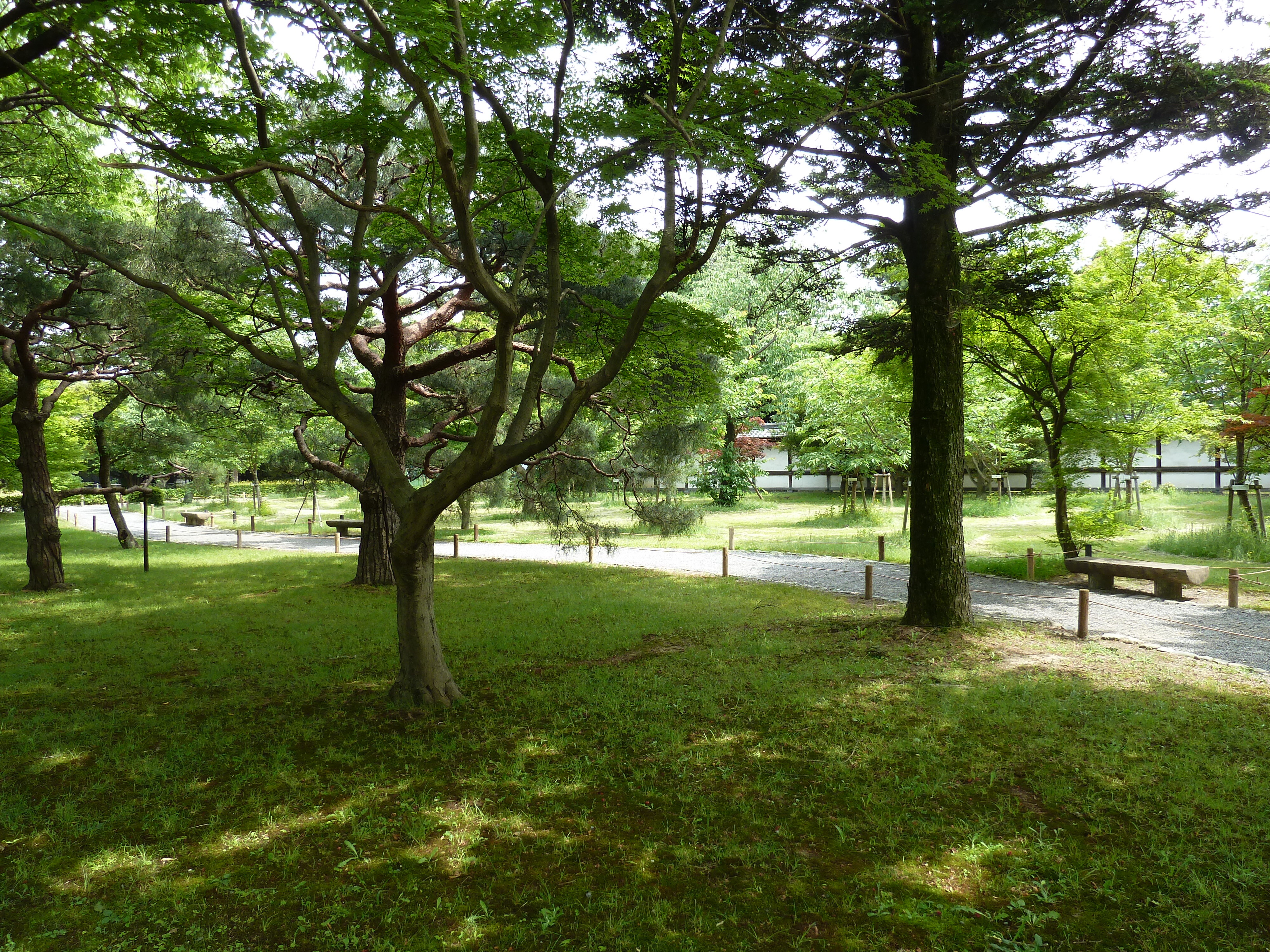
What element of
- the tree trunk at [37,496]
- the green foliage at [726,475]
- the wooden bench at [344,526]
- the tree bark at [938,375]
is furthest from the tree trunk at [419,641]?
the green foliage at [726,475]

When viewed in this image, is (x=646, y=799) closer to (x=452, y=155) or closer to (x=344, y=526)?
(x=452, y=155)

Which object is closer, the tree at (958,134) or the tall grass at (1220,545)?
the tree at (958,134)

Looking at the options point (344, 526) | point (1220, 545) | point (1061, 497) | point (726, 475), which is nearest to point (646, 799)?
point (1061, 497)

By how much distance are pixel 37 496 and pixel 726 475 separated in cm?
2390

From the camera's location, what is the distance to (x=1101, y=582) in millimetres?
12305

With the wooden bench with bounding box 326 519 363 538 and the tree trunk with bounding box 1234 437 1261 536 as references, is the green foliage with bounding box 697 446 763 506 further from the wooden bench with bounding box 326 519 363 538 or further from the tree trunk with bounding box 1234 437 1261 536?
the tree trunk with bounding box 1234 437 1261 536

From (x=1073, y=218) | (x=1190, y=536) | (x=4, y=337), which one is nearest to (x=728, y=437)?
(x=1190, y=536)

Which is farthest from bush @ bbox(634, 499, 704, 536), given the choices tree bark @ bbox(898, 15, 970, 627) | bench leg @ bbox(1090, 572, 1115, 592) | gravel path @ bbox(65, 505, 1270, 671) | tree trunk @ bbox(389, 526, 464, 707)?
tree trunk @ bbox(389, 526, 464, 707)

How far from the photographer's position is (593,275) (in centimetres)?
859

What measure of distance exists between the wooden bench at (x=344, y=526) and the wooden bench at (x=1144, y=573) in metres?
18.4

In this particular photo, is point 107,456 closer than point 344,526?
Yes

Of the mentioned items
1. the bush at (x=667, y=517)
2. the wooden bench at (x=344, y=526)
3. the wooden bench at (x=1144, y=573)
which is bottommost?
the wooden bench at (x=1144, y=573)

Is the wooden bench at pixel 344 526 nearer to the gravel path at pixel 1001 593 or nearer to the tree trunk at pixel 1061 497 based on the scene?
the gravel path at pixel 1001 593

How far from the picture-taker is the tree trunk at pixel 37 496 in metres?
12.3
